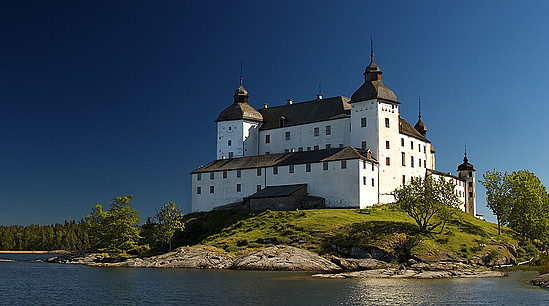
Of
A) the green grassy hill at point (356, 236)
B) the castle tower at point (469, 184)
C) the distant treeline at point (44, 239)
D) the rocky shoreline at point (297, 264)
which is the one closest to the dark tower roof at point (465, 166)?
the castle tower at point (469, 184)

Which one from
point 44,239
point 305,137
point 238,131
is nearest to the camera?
point 305,137

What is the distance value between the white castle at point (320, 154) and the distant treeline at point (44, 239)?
72.5m

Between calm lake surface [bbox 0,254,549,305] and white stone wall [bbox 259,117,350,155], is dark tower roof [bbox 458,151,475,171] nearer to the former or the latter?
white stone wall [bbox 259,117,350,155]

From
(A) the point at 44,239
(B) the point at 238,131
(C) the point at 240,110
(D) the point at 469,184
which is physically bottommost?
(A) the point at 44,239

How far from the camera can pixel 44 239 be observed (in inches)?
6255

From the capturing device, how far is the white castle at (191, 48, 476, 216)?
80.8m

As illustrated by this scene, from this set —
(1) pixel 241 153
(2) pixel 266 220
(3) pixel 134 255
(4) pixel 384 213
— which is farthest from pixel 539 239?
(3) pixel 134 255

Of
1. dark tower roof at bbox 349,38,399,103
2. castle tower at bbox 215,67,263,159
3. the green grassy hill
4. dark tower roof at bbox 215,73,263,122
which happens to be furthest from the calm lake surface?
dark tower roof at bbox 215,73,263,122

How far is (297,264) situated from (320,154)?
26514 millimetres

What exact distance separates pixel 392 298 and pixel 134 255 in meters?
46.2

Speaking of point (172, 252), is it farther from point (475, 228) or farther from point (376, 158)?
point (475, 228)

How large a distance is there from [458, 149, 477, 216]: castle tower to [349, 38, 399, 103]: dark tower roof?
2748 centimetres

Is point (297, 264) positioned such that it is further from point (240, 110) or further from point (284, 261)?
point (240, 110)

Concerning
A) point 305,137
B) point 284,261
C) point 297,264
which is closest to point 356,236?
point 297,264
